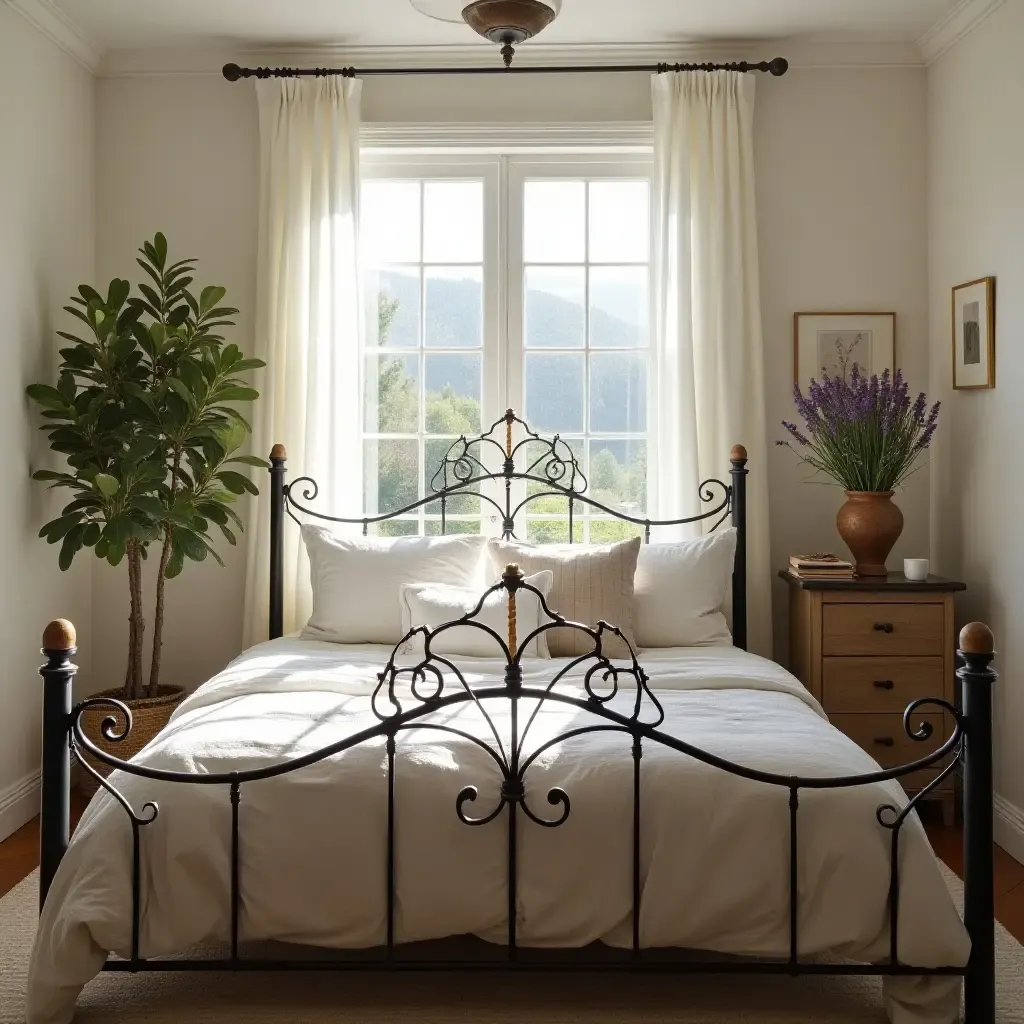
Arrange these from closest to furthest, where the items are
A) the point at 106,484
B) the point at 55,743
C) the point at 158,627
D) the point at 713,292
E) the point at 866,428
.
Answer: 1. the point at 55,743
2. the point at 106,484
3. the point at 866,428
4. the point at 158,627
5. the point at 713,292

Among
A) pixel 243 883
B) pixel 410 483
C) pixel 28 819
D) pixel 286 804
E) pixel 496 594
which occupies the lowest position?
pixel 28 819

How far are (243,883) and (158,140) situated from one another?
3236mm

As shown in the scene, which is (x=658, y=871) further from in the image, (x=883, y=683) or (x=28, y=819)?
(x=28, y=819)

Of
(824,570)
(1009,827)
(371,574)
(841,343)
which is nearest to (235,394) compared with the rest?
(371,574)

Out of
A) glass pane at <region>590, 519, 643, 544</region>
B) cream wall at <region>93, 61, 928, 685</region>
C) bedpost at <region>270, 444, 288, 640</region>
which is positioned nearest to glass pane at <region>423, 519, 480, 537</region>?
glass pane at <region>590, 519, 643, 544</region>

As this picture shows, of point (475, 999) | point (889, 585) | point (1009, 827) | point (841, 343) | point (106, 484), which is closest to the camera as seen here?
point (475, 999)

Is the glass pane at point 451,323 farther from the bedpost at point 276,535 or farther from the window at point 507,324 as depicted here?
the bedpost at point 276,535

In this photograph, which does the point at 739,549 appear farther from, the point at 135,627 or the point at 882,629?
the point at 135,627

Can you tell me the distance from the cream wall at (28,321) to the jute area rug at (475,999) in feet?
4.71

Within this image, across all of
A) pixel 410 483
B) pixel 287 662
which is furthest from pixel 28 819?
pixel 410 483

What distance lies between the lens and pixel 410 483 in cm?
464

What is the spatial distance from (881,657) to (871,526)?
46 centimetres

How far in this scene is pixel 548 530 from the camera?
462 centimetres

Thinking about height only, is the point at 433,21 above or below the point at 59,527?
above
